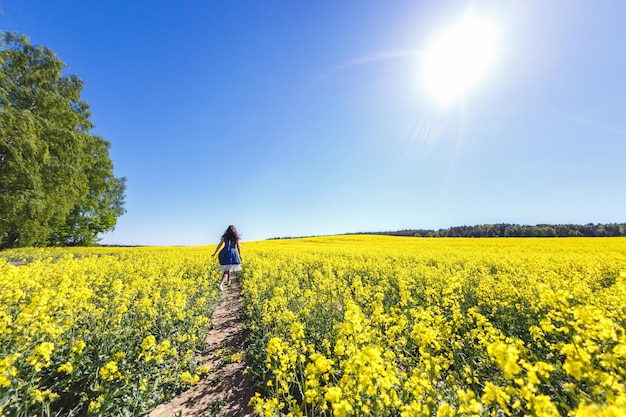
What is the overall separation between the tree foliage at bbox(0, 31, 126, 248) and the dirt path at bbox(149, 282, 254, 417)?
2039 centimetres

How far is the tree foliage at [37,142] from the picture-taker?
647 inches

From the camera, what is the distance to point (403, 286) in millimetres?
6547

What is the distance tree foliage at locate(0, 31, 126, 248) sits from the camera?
53.9ft

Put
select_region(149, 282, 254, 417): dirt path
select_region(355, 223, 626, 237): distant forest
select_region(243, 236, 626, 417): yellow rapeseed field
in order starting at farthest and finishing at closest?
select_region(355, 223, 626, 237): distant forest
select_region(149, 282, 254, 417): dirt path
select_region(243, 236, 626, 417): yellow rapeseed field

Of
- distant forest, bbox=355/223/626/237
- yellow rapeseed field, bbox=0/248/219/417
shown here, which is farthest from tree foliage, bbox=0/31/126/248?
distant forest, bbox=355/223/626/237

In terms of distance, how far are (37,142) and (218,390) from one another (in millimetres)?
23157

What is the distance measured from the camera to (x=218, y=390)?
3971mm

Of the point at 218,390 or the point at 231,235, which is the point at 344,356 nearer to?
the point at 218,390

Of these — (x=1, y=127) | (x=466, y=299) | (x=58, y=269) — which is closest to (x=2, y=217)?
(x=1, y=127)

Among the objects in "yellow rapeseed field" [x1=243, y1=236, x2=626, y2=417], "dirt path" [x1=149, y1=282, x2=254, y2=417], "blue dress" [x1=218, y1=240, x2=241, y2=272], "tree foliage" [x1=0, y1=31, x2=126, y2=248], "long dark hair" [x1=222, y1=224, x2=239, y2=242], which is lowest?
"dirt path" [x1=149, y1=282, x2=254, y2=417]

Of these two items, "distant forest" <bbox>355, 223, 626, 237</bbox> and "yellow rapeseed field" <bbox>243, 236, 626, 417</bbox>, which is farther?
"distant forest" <bbox>355, 223, 626, 237</bbox>

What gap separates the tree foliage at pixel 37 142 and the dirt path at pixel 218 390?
20387 mm

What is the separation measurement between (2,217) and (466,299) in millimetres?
28269

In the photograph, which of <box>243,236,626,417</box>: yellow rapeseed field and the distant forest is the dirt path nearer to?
<box>243,236,626,417</box>: yellow rapeseed field
